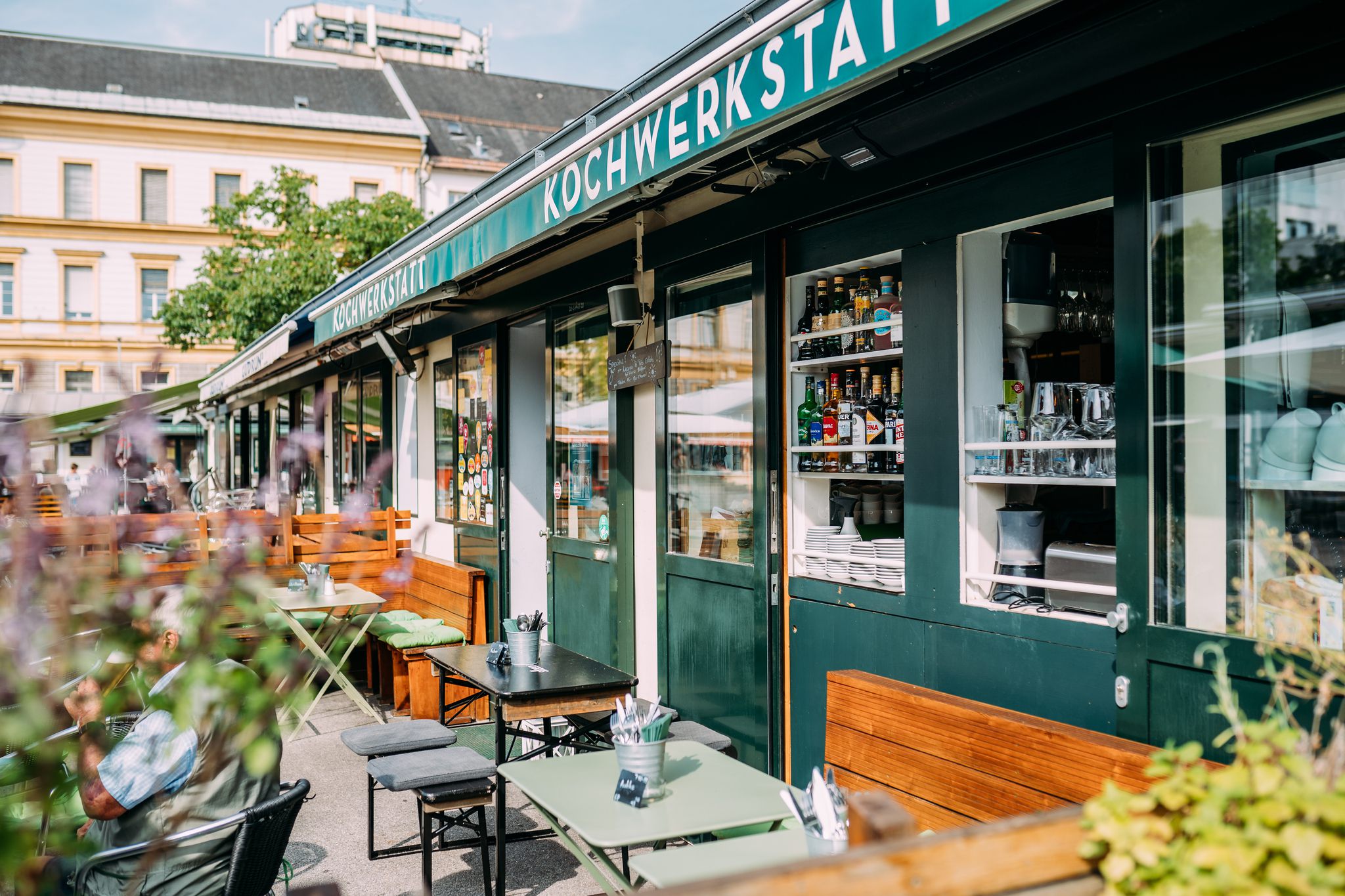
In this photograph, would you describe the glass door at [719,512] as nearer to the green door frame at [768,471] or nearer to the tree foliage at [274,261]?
the green door frame at [768,471]

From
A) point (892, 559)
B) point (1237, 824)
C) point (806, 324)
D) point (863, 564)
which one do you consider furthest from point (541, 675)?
point (1237, 824)

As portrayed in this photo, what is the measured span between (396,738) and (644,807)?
1970mm

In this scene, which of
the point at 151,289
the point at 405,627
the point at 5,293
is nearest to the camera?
the point at 405,627

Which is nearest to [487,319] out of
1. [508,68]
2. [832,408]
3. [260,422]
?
[832,408]

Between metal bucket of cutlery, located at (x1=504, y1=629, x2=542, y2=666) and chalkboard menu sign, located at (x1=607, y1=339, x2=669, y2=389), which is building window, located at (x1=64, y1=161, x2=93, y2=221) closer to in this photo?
chalkboard menu sign, located at (x1=607, y1=339, x2=669, y2=389)

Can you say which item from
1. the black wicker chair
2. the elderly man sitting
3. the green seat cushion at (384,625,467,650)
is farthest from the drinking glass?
the green seat cushion at (384,625,467,650)

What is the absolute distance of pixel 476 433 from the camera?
8.21 metres

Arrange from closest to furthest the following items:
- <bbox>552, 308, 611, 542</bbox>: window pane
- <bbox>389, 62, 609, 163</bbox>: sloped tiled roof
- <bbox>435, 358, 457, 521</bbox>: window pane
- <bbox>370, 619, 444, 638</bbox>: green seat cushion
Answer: <bbox>552, 308, 611, 542</bbox>: window pane
<bbox>370, 619, 444, 638</bbox>: green seat cushion
<bbox>435, 358, 457, 521</bbox>: window pane
<bbox>389, 62, 609, 163</bbox>: sloped tiled roof

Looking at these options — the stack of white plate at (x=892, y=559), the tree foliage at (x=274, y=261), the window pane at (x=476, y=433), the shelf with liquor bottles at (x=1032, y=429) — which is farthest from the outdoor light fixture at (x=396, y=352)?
the tree foliage at (x=274, y=261)

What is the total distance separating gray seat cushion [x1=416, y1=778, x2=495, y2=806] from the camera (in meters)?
3.95

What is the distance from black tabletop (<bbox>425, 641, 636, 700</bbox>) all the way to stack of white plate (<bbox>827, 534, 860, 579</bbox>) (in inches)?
37.8

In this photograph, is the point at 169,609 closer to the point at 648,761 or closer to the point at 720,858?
the point at 720,858

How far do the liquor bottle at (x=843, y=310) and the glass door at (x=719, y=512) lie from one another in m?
0.34

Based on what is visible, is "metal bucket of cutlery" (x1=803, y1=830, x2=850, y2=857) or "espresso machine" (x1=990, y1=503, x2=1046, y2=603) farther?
"espresso machine" (x1=990, y1=503, x2=1046, y2=603)
